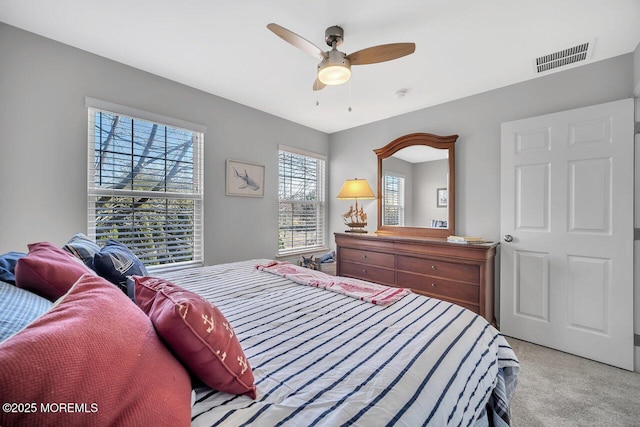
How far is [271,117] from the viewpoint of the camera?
147 inches

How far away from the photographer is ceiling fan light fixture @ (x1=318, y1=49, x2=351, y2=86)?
1842 millimetres

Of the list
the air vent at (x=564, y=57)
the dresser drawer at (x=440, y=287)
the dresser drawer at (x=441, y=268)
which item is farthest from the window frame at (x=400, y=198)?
the air vent at (x=564, y=57)

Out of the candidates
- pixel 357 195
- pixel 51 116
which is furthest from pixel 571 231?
pixel 51 116

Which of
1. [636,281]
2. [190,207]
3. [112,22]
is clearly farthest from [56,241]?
[636,281]

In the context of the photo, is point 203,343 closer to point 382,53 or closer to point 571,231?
point 382,53

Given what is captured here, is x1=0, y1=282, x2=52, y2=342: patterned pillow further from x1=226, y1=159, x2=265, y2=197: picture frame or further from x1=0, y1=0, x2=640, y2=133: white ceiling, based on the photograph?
x1=226, y1=159, x2=265, y2=197: picture frame

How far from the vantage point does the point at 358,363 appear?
3.10 feet

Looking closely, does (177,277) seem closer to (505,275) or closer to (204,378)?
(204,378)

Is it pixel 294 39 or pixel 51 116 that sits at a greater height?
pixel 294 39

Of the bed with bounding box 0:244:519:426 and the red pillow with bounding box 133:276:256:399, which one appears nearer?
the bed with bounding box 0:244:519:426

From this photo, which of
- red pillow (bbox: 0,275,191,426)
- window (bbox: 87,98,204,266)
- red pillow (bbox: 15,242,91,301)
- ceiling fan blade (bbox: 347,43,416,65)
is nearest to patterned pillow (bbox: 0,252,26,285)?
red pillow (bbox: 15,242,91,301)

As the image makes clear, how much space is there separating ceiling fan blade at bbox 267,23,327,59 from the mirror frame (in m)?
2.02

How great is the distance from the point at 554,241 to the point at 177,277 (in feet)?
10.8

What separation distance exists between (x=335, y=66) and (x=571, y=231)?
8.23 feet
